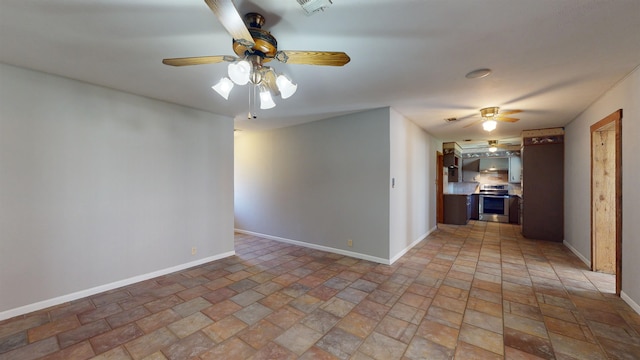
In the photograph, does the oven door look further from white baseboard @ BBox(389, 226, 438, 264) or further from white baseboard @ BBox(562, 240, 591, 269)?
white baseboard @ BBox(389, 226, 438, 264)

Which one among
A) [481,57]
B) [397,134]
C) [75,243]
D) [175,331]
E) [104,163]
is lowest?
[175,331]

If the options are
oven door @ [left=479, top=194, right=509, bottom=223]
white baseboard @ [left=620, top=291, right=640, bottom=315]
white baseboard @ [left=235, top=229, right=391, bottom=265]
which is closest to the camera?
white baseboard @ [left=620, top=291, right=640, bottom=315]

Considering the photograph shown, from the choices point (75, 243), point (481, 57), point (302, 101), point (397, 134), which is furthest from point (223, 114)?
point (481, 57)

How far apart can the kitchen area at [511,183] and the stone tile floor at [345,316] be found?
182cm

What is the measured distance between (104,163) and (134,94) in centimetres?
97

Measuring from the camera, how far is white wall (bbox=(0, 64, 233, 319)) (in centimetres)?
250

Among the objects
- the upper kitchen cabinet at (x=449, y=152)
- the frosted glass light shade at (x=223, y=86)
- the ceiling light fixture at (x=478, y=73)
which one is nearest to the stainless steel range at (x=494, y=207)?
the upper kitchen cabinet at (x=449, y=152)

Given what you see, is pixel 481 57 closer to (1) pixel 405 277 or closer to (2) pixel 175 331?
(1) pixel 405 277

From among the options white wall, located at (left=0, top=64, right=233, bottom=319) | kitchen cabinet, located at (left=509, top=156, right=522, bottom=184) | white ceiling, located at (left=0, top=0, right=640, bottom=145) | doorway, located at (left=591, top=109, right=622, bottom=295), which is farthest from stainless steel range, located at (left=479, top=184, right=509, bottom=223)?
white wall, located at (left=0, top=64, right=233, bottom=319)

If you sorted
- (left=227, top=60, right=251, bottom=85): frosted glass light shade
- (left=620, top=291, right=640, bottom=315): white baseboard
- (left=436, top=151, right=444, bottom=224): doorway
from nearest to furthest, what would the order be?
(left=227, top=60, right=251, bottom=85): frosted glass light shade → (left=620, top=291, right=640, bottom=315): white baseboard → (left=436, top=151, right=444, bottom=224): doorway

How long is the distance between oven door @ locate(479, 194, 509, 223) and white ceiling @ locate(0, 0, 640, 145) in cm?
495

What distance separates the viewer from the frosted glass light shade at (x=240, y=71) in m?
1.61

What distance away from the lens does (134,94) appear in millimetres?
3271

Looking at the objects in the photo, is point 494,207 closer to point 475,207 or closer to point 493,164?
point 475,207
